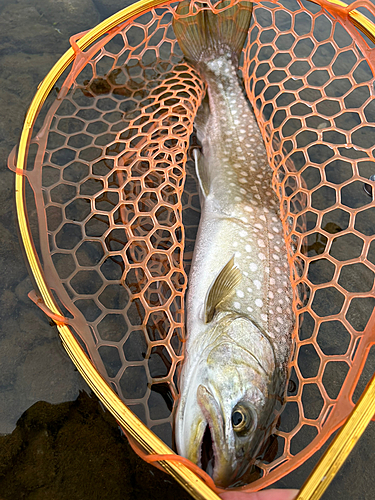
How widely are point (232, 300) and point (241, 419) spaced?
2.89 feet

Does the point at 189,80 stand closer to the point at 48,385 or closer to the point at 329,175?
the point at 329,175

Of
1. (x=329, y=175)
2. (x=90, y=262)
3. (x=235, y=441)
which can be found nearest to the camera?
(x=235, y=441)

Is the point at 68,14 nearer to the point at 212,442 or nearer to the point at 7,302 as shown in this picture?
the point at 7,302

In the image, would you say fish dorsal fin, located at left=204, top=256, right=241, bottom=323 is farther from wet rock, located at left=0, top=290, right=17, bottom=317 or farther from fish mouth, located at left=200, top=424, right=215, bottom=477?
wet rock, located at left=0, top=290, right=17, bottom=317

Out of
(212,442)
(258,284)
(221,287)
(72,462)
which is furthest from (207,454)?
(258,284)

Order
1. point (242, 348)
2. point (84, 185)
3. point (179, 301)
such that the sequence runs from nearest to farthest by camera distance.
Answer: point (242, 348)
point (179, 301)
point (84, 185)

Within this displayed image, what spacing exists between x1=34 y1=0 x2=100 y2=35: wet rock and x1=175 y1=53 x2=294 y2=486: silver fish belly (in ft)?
6.39

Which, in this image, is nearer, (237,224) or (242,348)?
(242,348)

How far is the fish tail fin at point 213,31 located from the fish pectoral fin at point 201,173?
4.00 ft

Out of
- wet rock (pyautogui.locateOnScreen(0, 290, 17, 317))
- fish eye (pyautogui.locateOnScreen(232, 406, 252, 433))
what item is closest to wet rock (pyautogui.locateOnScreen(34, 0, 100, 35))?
wet rock (pyautogui.locateOnScreen(0, 290, 17, 317))

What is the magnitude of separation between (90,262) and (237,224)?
1.44 metres

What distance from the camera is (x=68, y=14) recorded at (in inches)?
191

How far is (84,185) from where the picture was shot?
3725 mm

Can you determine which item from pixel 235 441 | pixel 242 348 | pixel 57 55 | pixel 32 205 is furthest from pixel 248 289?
pixel 57 55
